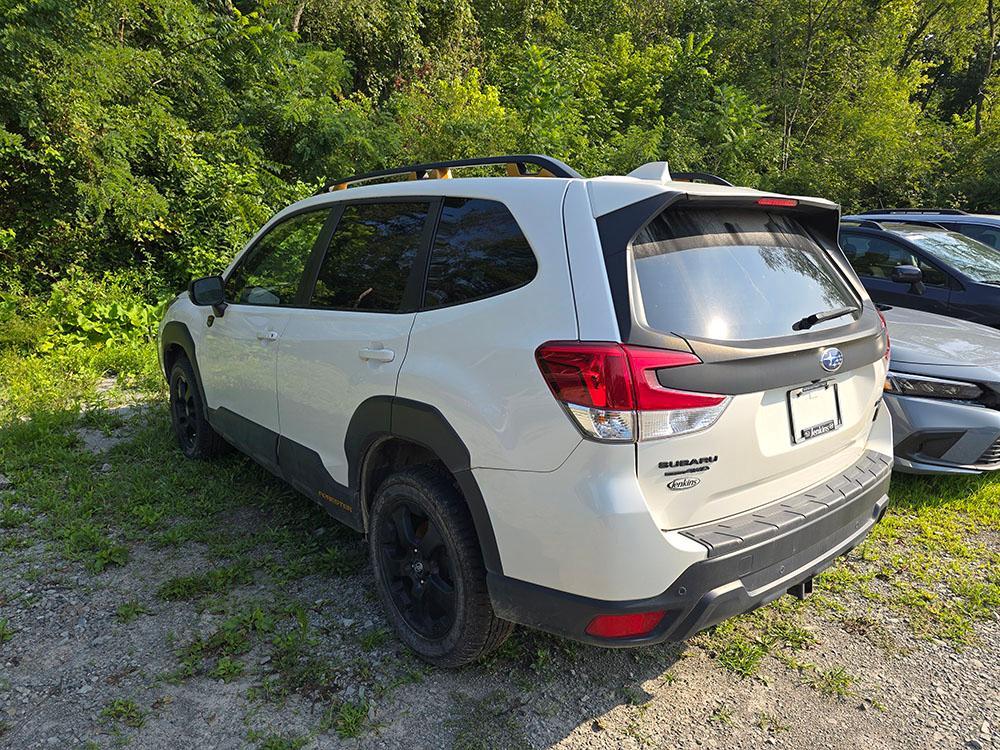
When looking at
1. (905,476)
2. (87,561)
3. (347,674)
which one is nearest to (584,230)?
(347,674)

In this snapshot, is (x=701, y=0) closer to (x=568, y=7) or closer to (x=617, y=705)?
(x=568, y=7)

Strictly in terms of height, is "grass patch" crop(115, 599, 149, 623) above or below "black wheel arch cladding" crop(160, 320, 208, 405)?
below

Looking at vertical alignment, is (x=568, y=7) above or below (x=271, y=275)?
above

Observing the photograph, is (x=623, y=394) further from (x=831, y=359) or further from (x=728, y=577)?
(x=831, y=359)

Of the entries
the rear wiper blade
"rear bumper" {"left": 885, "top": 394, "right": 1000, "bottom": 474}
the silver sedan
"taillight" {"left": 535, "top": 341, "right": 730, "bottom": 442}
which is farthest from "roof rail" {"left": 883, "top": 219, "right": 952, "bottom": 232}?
"taillight" {"left": 535, "top": 341, "right": 730, "bottom": 442}

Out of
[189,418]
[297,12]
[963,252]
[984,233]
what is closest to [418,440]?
[189,418]

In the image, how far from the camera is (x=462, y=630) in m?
2.43

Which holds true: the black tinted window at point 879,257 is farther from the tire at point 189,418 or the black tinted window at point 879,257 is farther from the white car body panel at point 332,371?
the tire at point 189,418

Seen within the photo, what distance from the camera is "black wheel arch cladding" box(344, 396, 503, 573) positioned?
2258 millimetres

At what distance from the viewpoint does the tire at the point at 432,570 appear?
2.37 meters

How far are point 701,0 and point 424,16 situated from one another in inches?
A: 354

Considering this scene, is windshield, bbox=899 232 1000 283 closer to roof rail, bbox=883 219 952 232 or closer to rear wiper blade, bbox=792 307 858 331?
roof rail, bbox=883 219 952 232

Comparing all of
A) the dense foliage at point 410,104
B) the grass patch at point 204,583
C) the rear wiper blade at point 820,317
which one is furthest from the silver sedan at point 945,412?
the dense foliage at point 410,104

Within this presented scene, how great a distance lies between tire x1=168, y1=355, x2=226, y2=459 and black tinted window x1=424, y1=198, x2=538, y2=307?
253 centimetres
